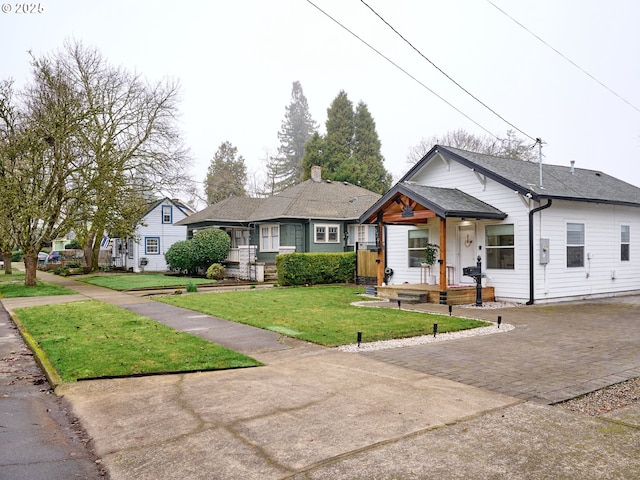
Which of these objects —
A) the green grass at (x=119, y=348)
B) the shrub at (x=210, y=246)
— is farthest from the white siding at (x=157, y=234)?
the green grass at (x=119, y=348)

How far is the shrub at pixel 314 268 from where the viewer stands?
20734mm

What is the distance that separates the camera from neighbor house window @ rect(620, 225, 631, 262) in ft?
55.2

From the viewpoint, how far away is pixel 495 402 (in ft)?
16.3

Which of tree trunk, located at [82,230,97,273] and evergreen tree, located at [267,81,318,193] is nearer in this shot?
tree trunk, located at [82,230,97,273]

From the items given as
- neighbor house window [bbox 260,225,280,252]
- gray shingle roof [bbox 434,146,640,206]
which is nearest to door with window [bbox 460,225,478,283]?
gray shingle roof [bbox 434,146,640,206]

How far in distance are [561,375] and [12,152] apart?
21.0 metres

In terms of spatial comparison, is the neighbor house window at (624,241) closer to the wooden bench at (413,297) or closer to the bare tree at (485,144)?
the wooden bench at (413,297)

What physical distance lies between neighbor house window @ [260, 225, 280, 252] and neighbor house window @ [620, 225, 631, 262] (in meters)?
16.3

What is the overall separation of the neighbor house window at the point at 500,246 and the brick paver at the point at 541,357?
359 cm

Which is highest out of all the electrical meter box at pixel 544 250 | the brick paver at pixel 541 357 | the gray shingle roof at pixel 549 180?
the gray shingle roof at pixel 549 180

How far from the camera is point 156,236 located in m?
34.3

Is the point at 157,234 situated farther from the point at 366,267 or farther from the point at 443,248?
the point at 443,248

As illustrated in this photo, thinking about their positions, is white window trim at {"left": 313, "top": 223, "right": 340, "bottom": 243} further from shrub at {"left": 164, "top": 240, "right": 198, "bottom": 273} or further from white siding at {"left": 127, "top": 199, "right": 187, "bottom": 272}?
white siding at {"left": 127, "top": 199, "right": 187, "bottom": 272}

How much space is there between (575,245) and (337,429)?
13.5 meters
